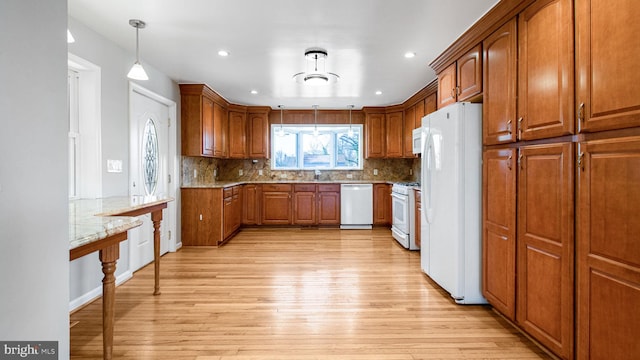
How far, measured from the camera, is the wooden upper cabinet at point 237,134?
588cm

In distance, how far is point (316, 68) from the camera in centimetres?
363

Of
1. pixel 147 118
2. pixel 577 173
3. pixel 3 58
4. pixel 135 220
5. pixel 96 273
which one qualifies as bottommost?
pixel 96 273

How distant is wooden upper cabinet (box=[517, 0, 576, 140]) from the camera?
1651 millimetres

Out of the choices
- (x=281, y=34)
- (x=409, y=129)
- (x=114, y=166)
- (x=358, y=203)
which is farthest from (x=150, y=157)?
(x=409, y=129)

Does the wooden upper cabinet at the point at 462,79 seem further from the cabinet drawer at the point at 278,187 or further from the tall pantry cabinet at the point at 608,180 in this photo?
the cabinet drawer at the point at 278,187

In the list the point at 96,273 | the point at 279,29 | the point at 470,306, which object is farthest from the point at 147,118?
the point at 470,306

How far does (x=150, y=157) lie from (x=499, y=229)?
150 inches

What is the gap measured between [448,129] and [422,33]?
2.98ft

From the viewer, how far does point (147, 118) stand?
371 centimetres

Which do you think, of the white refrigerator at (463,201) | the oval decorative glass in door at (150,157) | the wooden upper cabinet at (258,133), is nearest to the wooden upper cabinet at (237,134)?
the wooden upper cabinet at (258,133)

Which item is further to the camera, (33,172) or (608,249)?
A: (608,249)

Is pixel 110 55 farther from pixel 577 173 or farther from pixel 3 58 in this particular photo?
pixel 577 173

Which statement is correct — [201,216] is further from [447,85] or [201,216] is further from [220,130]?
[447,85]

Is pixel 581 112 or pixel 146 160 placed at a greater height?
pixel 581 112
